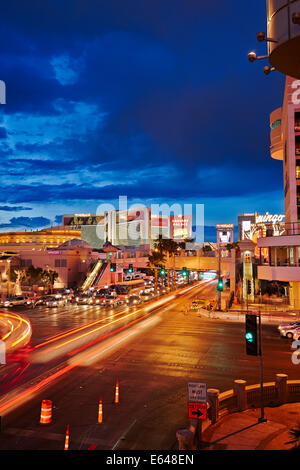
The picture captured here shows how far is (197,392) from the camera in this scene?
10352 millimetres

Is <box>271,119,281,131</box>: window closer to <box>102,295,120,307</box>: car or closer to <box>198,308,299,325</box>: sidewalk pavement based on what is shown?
<box>198,308,299,325</box>: sidewalk pavement

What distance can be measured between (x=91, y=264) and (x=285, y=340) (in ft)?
194

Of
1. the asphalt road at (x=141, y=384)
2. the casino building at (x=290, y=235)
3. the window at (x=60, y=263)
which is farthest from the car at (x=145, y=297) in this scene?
the asphalt road at (x=141, y=384)

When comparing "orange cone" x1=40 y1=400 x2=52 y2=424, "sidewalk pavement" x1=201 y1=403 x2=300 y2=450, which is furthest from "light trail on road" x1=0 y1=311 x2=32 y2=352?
"sidewalk pavement" x1=201 y1=403 x2=300 y2=450

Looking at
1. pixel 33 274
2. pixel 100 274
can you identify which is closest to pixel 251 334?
pixel 33 274

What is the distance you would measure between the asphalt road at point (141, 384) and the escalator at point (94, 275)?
44551mm

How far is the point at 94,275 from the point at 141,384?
5920 centimetres

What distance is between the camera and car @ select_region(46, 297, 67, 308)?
48.2 m

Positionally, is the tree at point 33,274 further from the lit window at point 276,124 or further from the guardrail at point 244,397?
the guardrail at point 244,397

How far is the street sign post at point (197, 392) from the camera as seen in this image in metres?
10.3

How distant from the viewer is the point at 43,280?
67312 mm

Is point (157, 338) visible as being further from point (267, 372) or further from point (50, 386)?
point (50, 386)

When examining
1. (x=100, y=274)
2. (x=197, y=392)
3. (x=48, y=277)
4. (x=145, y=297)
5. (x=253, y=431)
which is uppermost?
(x=100, y=274)

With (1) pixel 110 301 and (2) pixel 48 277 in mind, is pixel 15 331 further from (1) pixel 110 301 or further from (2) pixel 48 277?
(2) pixel 48 277
